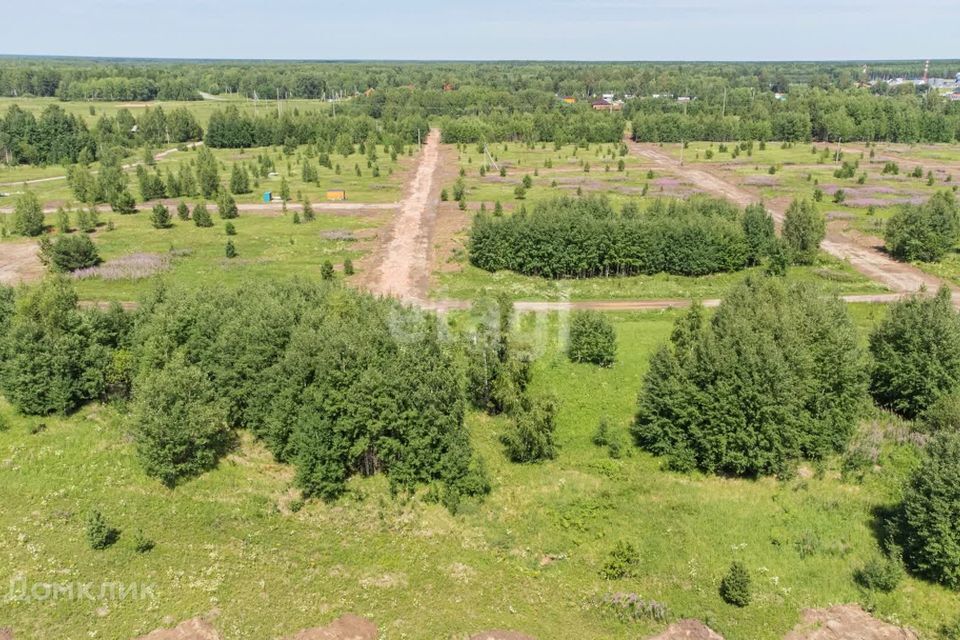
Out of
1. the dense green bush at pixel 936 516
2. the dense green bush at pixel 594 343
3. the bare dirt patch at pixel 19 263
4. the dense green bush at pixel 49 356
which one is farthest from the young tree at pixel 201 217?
the dense green bush at pixel 936 516

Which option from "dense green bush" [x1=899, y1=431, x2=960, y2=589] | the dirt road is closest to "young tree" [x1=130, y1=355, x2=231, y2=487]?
"dense green bush" [x1=899, y1=431, x2=960, y2=589]

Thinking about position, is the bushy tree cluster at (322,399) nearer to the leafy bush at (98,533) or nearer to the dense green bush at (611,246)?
the leafy bush at (98,533)

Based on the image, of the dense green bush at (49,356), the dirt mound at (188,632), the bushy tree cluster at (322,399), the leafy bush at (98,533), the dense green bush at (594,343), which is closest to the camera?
the dirt mound at (188,632)

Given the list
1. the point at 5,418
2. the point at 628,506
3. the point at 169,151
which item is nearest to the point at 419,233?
the point at 5,418

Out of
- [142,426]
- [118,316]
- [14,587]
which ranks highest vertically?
[118,316]

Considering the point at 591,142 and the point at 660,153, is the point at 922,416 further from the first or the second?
the point at 591,142

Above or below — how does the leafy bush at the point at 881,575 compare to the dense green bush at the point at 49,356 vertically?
below

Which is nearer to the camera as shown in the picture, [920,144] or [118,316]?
[118,316]
